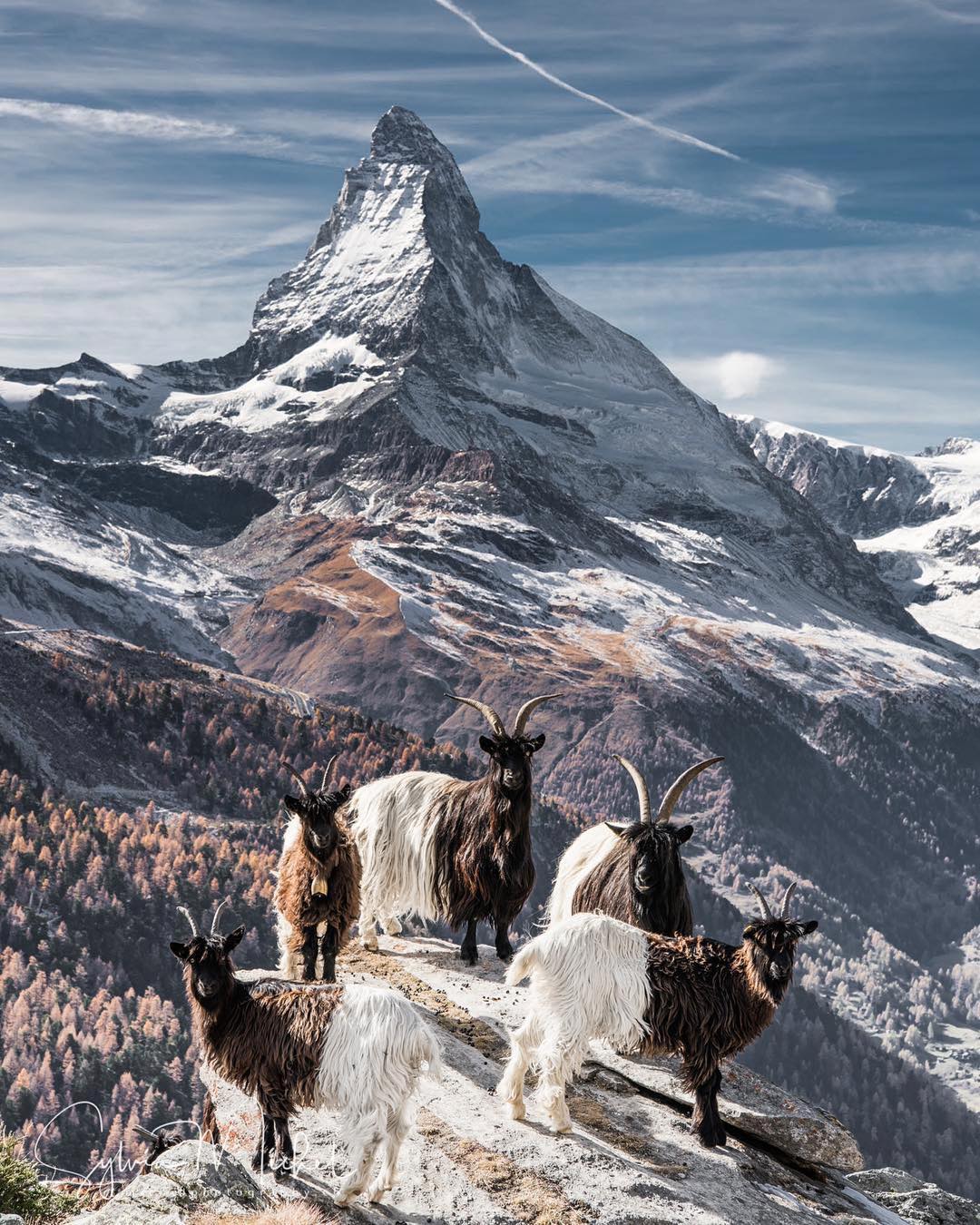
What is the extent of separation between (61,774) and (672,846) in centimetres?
16781

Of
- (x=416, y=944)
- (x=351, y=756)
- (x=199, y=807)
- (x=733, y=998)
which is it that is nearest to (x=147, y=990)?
(x=199, y=807)

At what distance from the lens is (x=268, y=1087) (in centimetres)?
1310

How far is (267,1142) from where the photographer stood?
43.2 feet

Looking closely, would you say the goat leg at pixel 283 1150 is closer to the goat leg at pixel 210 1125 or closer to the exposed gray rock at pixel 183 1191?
the exposed gray rock at pixel 183 1191

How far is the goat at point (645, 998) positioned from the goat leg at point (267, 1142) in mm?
2649

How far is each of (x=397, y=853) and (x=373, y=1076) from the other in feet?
26.2

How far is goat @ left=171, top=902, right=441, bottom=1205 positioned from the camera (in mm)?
12523

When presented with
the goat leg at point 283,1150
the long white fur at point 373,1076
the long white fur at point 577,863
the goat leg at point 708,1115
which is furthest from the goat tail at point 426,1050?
the long white fur at point 577,863

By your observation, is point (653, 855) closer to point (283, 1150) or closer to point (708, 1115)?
point (708, 1115)

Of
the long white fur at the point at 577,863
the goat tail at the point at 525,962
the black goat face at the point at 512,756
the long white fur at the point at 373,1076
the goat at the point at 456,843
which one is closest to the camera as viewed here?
the long white fur at the point at 373,1076

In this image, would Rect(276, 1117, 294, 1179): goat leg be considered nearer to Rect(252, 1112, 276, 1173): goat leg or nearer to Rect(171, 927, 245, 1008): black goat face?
Rect(252, 1112, 276, 1173): goat leg

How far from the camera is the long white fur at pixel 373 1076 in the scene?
12383 mm

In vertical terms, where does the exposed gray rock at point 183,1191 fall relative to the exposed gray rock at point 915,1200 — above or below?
above

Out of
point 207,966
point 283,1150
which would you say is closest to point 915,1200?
point 283,1150
